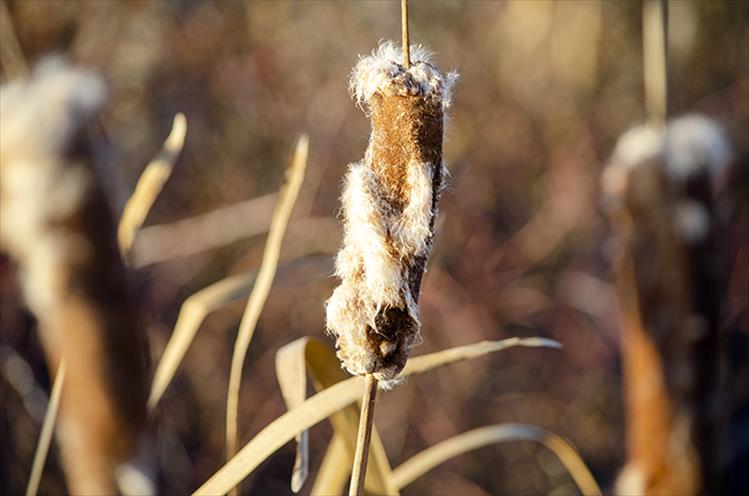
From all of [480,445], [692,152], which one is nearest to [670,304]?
[692,152]

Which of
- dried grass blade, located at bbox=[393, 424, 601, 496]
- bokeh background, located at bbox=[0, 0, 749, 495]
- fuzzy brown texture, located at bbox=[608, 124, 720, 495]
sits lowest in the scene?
dried grass blade, located at bbox=[393, 424, 601, 496]

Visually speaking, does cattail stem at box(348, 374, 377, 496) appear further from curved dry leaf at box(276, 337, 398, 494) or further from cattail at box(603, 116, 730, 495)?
cattail at box(603, 116, 730, 495)

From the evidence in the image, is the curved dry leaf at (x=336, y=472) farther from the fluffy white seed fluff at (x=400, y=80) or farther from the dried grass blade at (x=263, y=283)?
the fluffy white seed fluff at (x=400, y=80)

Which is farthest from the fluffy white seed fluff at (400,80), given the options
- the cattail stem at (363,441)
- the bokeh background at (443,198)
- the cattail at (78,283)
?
the bokeh background at (443,198)

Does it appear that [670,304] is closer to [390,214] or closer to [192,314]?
[192,314]

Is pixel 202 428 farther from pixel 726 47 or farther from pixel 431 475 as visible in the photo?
pixel 726 47

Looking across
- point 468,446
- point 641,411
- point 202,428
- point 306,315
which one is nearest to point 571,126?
point 306,315

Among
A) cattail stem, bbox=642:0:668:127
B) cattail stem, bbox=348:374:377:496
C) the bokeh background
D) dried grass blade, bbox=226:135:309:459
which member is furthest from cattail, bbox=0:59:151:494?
the bokeh background

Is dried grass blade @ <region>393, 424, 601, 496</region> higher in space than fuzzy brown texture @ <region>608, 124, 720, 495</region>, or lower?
lower
